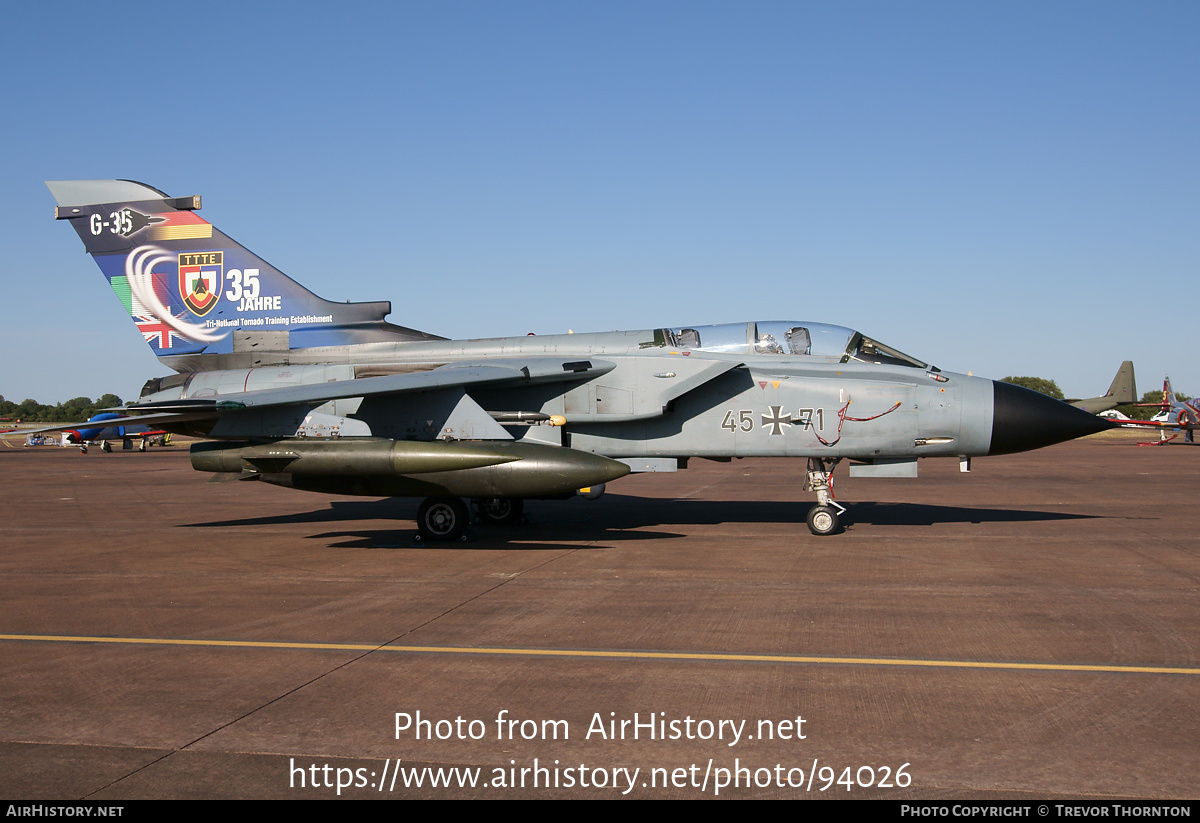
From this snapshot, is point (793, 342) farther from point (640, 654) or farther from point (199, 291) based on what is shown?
point (199, 291)

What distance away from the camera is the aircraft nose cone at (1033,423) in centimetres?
1116

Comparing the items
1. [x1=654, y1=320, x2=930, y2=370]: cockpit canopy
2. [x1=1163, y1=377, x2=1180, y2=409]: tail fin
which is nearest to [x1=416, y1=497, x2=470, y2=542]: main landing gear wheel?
[x1=654, y1=320, x2=930, y2=370]: cockpit canopy

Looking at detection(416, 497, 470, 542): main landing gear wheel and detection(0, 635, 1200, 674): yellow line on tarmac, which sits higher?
detection(416, 497, 470, 542): main landing gear wheel

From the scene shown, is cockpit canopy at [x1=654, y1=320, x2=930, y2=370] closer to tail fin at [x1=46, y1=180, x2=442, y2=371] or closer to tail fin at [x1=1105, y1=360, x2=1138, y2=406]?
tail fin at [x1=46, y1=180, x2=442, y2=371]

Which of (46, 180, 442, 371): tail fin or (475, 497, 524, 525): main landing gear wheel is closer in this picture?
(46, 180, 442, 371): tail fin

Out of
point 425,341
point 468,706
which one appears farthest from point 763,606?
point 425,341

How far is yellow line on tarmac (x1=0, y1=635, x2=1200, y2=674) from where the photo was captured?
5.64m

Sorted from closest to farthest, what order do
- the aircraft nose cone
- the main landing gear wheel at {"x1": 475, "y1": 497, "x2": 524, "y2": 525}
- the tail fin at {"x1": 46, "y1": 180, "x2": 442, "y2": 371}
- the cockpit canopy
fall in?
the aircraft nose cone, the cockpit canopy, the tail fin at {"x1": 46, "y1": 180, "x2": 442, "y2": 371}, the main landing gear wheel at {"x1": 475, "y1": 497, "x2": 524, "y2": 525}

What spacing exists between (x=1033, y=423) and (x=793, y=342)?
3.31 meters

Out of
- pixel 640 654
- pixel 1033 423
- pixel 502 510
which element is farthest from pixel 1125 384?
pixel 640 654

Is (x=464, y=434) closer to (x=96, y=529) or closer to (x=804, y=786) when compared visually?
(x=96, y=529)

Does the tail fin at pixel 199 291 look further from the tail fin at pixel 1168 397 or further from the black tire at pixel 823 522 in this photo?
the tail fin at pixel 1168 397

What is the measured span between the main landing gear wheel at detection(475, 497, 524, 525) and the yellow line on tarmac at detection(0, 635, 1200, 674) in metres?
7.27
